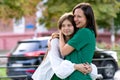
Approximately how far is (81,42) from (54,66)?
38 cm

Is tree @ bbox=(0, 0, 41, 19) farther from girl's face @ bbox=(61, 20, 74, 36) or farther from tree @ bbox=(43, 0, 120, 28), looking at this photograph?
girl's face @ bbox=(61, 20, 74, 36)

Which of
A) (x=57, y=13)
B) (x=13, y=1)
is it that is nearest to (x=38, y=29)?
(x=57, y=13)

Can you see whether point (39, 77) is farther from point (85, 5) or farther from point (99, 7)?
point (99, 7)

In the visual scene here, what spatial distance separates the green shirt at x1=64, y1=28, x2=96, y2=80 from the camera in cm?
450

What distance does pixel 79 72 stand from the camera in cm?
456

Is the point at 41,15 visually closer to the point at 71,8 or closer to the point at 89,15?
the point at 71,8

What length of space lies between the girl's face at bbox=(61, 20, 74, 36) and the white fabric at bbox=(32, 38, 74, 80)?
0.14 meters

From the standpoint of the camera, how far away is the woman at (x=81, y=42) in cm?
450

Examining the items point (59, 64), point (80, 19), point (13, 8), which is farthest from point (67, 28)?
point (13, 8)

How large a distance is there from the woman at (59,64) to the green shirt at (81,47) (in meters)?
0.05

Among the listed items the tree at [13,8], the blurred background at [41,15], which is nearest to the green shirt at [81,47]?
the blurred background at [41,15]

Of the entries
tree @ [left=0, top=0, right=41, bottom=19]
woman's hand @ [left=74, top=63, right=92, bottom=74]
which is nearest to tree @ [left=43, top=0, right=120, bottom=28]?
tree @ [left=0, top=0, right=41, bottom=19]

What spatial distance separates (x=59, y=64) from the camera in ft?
15.1

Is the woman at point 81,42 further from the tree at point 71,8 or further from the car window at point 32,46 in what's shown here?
the tree at point 71,8
